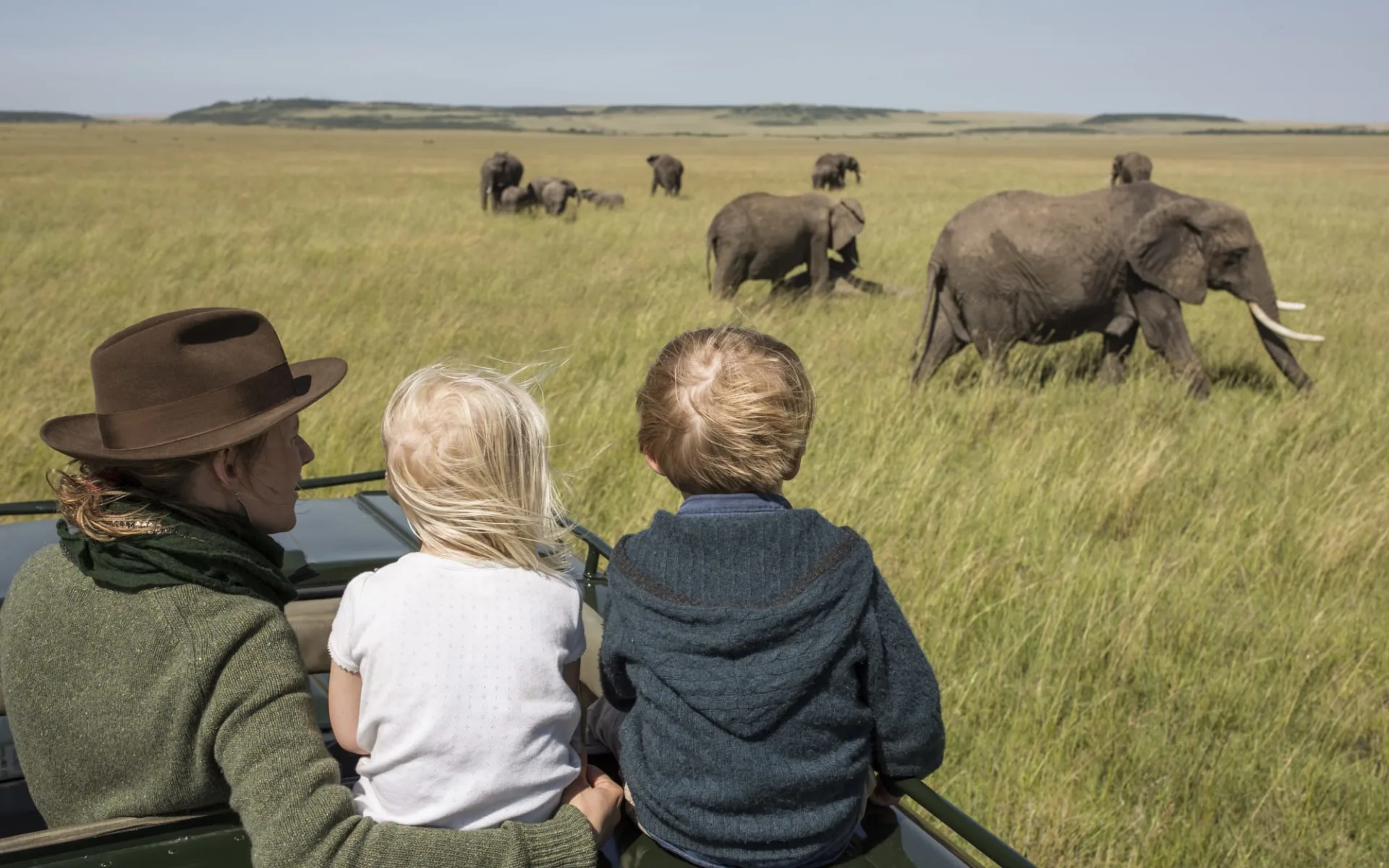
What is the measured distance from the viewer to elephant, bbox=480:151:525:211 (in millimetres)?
23844

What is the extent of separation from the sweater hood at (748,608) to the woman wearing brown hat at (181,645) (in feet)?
0.89

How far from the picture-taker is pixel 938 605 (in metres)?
4.28

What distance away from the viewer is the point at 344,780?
2143mm

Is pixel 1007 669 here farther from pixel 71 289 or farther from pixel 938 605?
pixel 71 289

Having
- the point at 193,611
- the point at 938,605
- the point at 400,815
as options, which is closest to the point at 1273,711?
the point at 938,605

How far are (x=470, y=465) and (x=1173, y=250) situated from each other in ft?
24.0

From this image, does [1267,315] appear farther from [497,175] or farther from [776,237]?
[497,175]

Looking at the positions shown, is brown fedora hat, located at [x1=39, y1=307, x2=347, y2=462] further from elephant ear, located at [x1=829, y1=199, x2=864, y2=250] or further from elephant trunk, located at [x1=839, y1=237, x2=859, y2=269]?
elephant trunk, located at [x1=839, y1=237, x2=859, y2=269]

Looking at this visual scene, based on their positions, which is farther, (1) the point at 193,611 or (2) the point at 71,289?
(2) the point at 71,289

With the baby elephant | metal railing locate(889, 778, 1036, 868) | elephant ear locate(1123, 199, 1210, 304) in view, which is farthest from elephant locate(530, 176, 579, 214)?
metal railing locate(889, 778, 1036, 868)

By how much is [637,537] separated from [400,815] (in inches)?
21.5

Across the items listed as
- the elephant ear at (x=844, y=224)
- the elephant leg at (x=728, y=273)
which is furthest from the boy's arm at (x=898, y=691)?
the elephant ear at (x=844, y=224)

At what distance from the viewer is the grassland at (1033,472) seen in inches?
130

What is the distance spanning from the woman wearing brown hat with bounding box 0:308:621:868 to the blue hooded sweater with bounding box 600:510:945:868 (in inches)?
6.7
